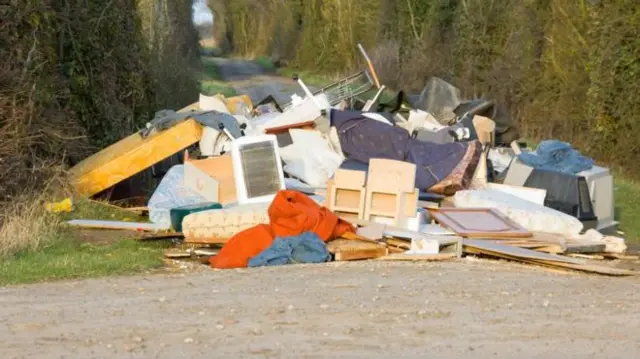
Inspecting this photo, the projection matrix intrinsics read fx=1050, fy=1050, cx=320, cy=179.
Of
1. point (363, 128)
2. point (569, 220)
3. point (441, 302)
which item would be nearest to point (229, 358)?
point (441, 302)

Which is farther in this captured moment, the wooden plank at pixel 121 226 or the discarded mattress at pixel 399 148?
the discarded mattress at pixel 399 148

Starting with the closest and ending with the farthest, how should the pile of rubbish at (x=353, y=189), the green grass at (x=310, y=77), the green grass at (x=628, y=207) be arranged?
→ the pile of rubbish at (x=353, y=189)
the green grass at (x=628, y=207)
the green grass at (x=310, y=77)

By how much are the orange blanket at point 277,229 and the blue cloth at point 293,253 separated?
5.3 inches

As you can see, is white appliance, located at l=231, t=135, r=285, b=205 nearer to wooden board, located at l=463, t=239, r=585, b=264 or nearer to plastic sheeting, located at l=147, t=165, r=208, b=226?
plastic sheeting, located at l=147, t=165, r=208, b=226

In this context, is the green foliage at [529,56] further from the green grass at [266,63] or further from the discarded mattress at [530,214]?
the green grass at [266,63]

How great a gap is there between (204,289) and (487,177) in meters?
6.99

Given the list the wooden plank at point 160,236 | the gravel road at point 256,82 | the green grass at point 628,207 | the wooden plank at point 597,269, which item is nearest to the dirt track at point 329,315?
the wooden plank at point 597,269

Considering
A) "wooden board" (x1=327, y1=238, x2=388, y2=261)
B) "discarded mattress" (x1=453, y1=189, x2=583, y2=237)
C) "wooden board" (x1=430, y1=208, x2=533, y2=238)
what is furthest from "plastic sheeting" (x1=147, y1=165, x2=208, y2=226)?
"discarded mattress" (x1=453, y1=189, x2=583, y2=237)

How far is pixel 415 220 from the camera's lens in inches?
492

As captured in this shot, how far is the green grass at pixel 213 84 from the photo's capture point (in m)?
36.9

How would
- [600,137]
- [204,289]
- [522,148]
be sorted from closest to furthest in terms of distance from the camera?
1. [204,289]
2. [522,148]
3. [600,137]

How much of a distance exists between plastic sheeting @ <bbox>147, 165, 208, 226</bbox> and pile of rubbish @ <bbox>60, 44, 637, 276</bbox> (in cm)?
2

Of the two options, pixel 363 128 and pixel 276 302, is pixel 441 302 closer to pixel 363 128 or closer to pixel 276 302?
pixel 276 302

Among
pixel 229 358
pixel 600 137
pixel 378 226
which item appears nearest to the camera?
pixel 229 358
